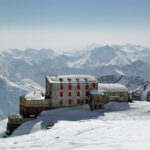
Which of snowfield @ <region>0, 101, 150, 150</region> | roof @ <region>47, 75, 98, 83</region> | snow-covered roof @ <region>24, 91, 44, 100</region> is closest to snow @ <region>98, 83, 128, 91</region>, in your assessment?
snowfield @ <region>0, 101, 150, 150</region>

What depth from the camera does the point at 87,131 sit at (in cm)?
5981

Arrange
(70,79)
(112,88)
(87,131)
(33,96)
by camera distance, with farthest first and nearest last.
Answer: (112,88), (70,79), (33,96), (87,131)

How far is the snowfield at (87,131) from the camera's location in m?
46.5

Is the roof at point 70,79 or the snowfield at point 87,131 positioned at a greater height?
the roof at point 70,79


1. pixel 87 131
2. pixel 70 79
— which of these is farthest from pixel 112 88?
pixel 87 131

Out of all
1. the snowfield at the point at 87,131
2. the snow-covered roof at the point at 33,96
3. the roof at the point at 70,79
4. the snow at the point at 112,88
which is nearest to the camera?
the snowfield at the point at 87,131

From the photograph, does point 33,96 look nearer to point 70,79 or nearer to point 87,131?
point 70,79

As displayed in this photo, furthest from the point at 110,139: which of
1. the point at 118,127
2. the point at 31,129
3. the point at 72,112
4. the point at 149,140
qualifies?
the point at 72,112

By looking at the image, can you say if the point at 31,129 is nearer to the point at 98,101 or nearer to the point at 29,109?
the point at 29,109

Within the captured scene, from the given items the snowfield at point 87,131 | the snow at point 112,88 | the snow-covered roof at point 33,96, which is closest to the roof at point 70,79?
the snow-covered roof at point 33,96

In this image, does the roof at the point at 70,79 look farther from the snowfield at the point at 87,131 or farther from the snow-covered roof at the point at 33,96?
the snowfield at the point at 87,131

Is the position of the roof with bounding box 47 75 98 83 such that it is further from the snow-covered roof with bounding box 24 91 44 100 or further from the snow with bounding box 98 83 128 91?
the snow with bounding box 98 83 128 91

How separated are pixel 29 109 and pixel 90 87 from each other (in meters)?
21.1

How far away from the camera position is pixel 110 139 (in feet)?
168
